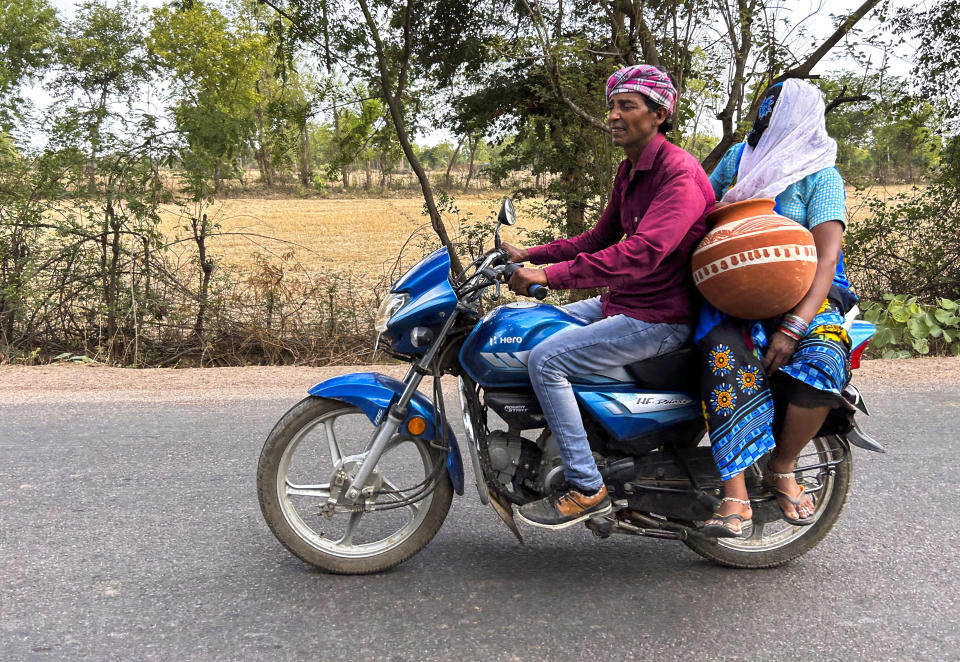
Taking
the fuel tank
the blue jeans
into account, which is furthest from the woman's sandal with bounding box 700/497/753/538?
the fuel tank

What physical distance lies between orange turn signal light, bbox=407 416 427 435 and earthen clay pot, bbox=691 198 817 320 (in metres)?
1.27

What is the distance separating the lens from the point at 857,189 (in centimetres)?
980

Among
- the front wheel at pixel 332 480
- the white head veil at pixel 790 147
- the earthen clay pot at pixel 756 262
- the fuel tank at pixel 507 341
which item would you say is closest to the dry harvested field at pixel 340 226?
the front wheel at pixel 332 480

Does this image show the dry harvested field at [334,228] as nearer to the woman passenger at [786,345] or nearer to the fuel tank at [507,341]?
the fuel tank at [507,341]

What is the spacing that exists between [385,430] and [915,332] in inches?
267

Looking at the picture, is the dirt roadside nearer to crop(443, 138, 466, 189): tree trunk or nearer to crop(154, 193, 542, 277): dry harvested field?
crop(154, 193, 542, 277): dry harvested field

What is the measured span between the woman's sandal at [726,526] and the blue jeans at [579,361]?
45 centimetres

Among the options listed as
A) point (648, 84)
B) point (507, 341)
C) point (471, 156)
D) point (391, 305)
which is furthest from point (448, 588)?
point (471, 156)

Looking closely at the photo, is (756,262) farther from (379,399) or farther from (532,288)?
(379,399)

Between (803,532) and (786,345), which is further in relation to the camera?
(803,532)

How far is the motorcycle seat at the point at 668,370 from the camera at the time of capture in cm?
319

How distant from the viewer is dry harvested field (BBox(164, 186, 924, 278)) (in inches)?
407

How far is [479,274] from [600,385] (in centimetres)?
66

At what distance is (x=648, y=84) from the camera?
314 centimetres
